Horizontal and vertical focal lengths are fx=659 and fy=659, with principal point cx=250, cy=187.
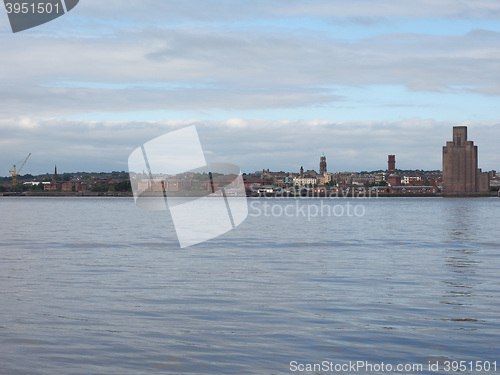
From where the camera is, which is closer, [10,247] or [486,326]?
[486,326]

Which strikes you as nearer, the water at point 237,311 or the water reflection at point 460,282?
the water at point 237,311

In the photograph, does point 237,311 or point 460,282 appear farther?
point 460,282

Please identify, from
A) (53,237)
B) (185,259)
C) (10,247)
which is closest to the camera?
(185,259)

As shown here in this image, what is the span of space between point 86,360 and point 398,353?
4.83 metres

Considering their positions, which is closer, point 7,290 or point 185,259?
point 7,290

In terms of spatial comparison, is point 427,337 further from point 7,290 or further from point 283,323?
point 7,290

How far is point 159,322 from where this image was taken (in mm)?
12594

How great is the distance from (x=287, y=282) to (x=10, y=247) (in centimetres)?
1653

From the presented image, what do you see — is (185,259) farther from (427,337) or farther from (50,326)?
(427,337)

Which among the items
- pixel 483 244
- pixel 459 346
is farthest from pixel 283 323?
pixel 483 244

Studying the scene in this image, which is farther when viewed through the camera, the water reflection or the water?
the water reflection

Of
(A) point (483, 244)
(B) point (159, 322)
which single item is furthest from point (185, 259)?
(A) point (483, 244)

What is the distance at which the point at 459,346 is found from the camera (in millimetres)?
10805

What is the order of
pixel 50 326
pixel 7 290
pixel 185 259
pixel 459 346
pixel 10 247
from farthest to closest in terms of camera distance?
pixel 10 247
pixel 185 259
pixel 7 290
pixel 50 326
pixel 459 346
